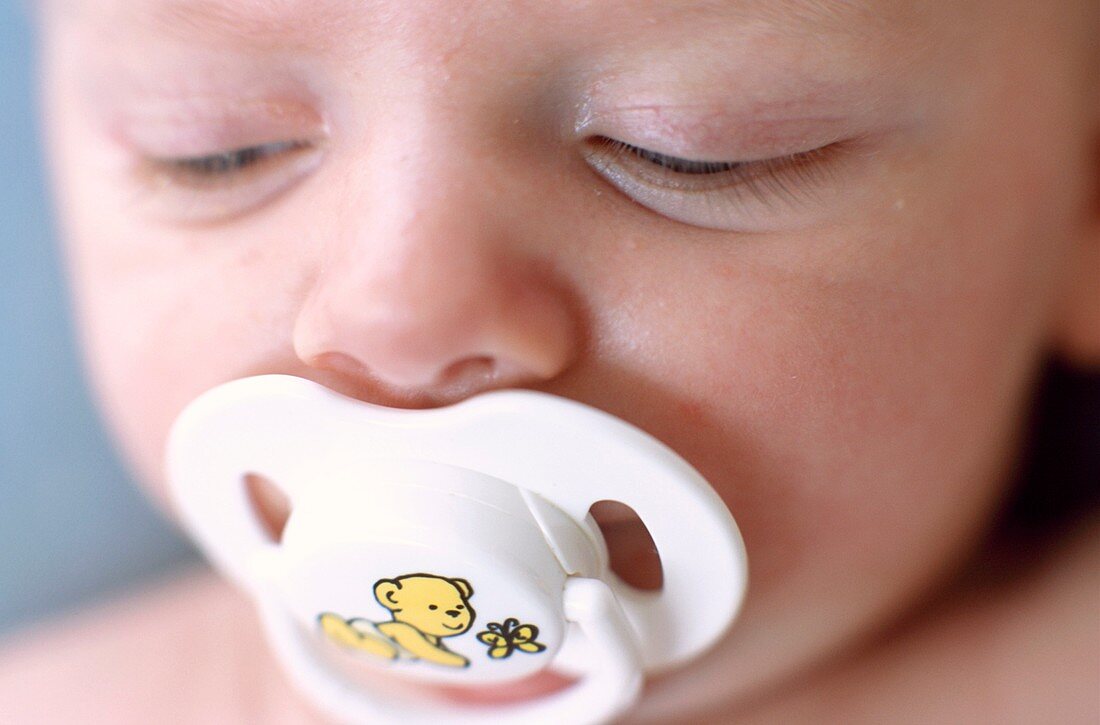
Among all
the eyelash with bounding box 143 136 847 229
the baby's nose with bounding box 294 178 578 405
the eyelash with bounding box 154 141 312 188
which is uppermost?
the eyelash with bounding box 143 136 847 229

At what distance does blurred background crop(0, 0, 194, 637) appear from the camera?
1.28 m

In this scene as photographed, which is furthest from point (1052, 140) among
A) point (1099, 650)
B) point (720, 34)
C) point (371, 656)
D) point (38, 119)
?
point (38, 119)

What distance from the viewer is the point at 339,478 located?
712 mm

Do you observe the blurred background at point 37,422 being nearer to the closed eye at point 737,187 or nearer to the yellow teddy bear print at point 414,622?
the yellow teddy bear print at point 414,622

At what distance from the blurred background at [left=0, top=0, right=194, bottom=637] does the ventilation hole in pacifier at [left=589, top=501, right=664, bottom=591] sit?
2.50 feet

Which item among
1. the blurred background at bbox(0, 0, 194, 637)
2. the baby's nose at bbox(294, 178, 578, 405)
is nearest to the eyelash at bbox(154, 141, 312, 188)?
the baby's nose at bbox(294, 178, 578, 405)

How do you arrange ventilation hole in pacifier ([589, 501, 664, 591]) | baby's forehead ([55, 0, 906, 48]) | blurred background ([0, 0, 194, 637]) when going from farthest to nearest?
blurred background ([0, 0, 194, 637]) < ventilation hole in pacifier ([589, 501, 664, 591]) < baby's forehead ([55, 0, 906, 48])

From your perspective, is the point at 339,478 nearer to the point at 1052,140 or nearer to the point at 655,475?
the point at 655,475

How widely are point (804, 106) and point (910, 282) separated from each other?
14 centimetres

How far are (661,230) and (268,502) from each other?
0.34m

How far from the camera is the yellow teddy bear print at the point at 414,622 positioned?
0.69 meters

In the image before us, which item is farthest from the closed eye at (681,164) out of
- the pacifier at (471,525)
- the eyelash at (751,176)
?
the pacifier at (471,525)

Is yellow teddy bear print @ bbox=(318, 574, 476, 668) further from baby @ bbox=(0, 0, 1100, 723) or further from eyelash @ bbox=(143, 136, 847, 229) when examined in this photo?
eyelash @ bbox=(143, 136, 847, 229)

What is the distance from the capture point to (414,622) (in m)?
0.73
